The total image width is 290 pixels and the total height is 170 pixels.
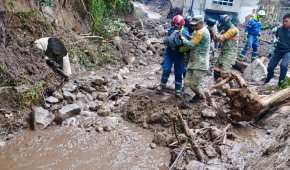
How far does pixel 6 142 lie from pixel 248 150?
3.38 meters

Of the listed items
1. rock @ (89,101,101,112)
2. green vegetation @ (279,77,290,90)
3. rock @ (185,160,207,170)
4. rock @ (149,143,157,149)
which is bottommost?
rock @ (149,143,157,149)

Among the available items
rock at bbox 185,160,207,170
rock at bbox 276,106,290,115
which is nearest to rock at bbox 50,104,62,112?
rock at bbox 185,160,207,170

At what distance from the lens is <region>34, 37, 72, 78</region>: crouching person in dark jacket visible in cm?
665

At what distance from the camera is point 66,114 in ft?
18.2

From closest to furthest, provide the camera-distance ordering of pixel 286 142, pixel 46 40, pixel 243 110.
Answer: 1. pixel 286 142
2. pixel 243 110
3. pixel 46 40

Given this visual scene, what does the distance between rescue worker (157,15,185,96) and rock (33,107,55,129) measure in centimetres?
216

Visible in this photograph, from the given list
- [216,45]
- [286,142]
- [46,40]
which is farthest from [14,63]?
[216,45]

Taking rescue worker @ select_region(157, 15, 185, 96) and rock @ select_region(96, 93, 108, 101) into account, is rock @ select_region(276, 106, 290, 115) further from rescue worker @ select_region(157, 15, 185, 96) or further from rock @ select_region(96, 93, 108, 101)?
rock @ select_region(96, 93, 108, 101)

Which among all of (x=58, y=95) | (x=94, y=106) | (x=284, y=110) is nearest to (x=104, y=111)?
(x=94, y=106)

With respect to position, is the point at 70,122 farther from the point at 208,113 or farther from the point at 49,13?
the point at 49,13

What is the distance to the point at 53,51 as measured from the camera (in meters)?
6.77

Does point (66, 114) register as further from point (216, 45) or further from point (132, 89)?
point (216, 45)

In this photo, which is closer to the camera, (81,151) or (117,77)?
(81,151)

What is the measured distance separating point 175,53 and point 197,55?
554mm
